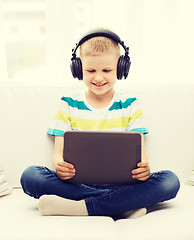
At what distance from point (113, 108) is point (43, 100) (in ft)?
1.05

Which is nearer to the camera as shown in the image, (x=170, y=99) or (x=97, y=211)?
(x=97, y=211)

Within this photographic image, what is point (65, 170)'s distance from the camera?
0.94m

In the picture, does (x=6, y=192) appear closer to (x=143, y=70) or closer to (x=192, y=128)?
(x=192, y=128)

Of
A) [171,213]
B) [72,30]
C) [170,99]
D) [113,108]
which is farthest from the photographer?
[72,30]

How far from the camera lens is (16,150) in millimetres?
1256

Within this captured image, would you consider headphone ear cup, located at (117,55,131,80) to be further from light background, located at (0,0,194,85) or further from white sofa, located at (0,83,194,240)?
light background, located at (0,0,194,85)

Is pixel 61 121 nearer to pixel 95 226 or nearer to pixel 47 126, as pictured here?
pixel 47 126

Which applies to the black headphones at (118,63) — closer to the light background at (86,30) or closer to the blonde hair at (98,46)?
the blonde hair at (98,46)

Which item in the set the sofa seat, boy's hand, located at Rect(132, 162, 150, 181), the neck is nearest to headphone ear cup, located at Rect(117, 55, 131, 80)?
the neck

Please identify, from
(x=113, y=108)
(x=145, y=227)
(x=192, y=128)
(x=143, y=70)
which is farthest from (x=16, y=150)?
(x=143, y=70)

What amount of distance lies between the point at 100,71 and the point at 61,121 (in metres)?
0.27

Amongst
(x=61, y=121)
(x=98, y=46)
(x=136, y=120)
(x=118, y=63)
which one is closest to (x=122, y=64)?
(x=118, y=63)

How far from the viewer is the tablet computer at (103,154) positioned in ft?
2.88

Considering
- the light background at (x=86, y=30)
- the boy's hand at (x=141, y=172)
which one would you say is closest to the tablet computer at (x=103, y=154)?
the boy's hand at (x=141, y=172)
